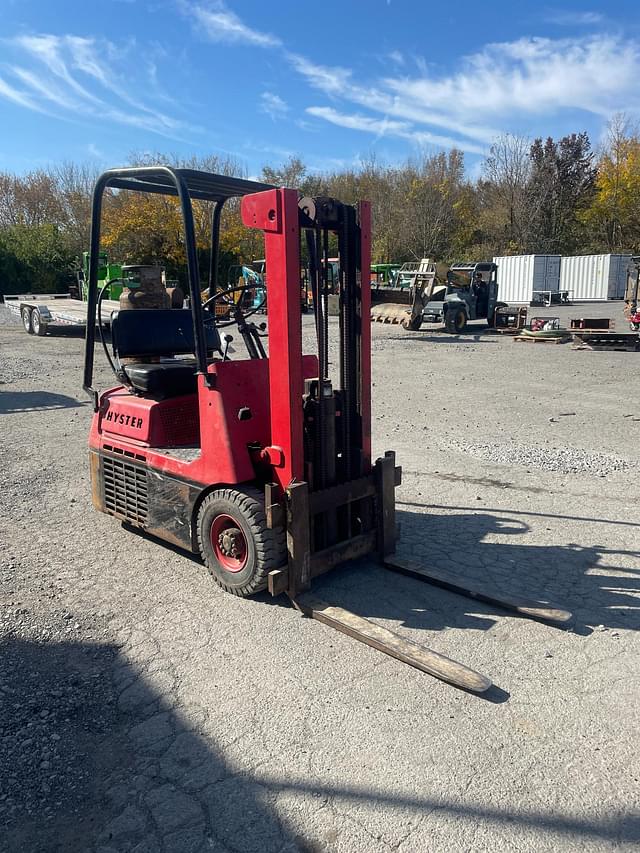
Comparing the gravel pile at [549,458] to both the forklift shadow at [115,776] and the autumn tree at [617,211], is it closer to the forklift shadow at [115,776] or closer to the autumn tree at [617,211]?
the forklift shadow at [115,776]

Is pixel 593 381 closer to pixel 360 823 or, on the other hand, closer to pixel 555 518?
pixel 555 518

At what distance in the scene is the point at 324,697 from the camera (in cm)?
321

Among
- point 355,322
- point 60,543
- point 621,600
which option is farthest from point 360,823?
point 60,543

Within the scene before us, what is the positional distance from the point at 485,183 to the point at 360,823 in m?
53.5

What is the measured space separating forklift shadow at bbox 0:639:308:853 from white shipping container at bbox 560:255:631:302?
42.9 meters

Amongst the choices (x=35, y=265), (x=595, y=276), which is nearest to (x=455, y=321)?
(x=595, y=276)

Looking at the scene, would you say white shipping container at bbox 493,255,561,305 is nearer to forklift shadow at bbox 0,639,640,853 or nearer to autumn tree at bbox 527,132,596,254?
autumn tree at bbox 527,132,596,254

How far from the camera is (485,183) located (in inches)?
1992

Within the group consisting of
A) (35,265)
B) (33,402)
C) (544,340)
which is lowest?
(33,402)

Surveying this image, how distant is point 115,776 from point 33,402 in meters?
9.56

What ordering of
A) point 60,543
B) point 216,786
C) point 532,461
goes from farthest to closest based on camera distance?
point 532,461
point 60,543
point 216,786

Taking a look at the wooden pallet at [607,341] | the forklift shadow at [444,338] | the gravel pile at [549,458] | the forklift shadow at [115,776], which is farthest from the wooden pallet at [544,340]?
the forklift shadow at [115,776]

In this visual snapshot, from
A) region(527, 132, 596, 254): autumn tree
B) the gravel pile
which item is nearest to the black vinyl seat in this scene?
the gravel pile

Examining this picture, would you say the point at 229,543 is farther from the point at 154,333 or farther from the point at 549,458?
the point at 549,458
